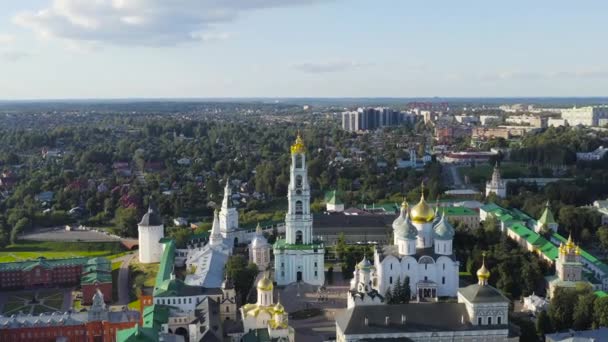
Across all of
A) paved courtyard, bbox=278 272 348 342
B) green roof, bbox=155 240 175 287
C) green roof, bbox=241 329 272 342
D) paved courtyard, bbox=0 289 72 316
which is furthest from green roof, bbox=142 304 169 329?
paved courtyard, bbox=0 289 72 316

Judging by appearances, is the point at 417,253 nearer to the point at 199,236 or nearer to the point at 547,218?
the point at 547,218

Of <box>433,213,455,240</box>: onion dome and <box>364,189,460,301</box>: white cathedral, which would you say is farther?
<box>433,213,455,240</box>: onion dome

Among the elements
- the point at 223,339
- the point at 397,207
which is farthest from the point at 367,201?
the point at 223,339

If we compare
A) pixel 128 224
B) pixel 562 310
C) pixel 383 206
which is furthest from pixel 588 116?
pixel 562 310

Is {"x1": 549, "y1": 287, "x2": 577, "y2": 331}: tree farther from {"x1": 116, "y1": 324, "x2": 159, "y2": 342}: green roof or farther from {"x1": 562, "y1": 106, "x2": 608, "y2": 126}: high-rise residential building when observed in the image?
{"x1": 562, "y1": 106, "x2": 608, "y2": 126}: high-rise residential building

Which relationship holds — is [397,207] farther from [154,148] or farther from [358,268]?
[154,148]

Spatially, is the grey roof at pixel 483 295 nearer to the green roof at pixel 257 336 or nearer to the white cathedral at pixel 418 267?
the white cathedral at pixel 418 267
